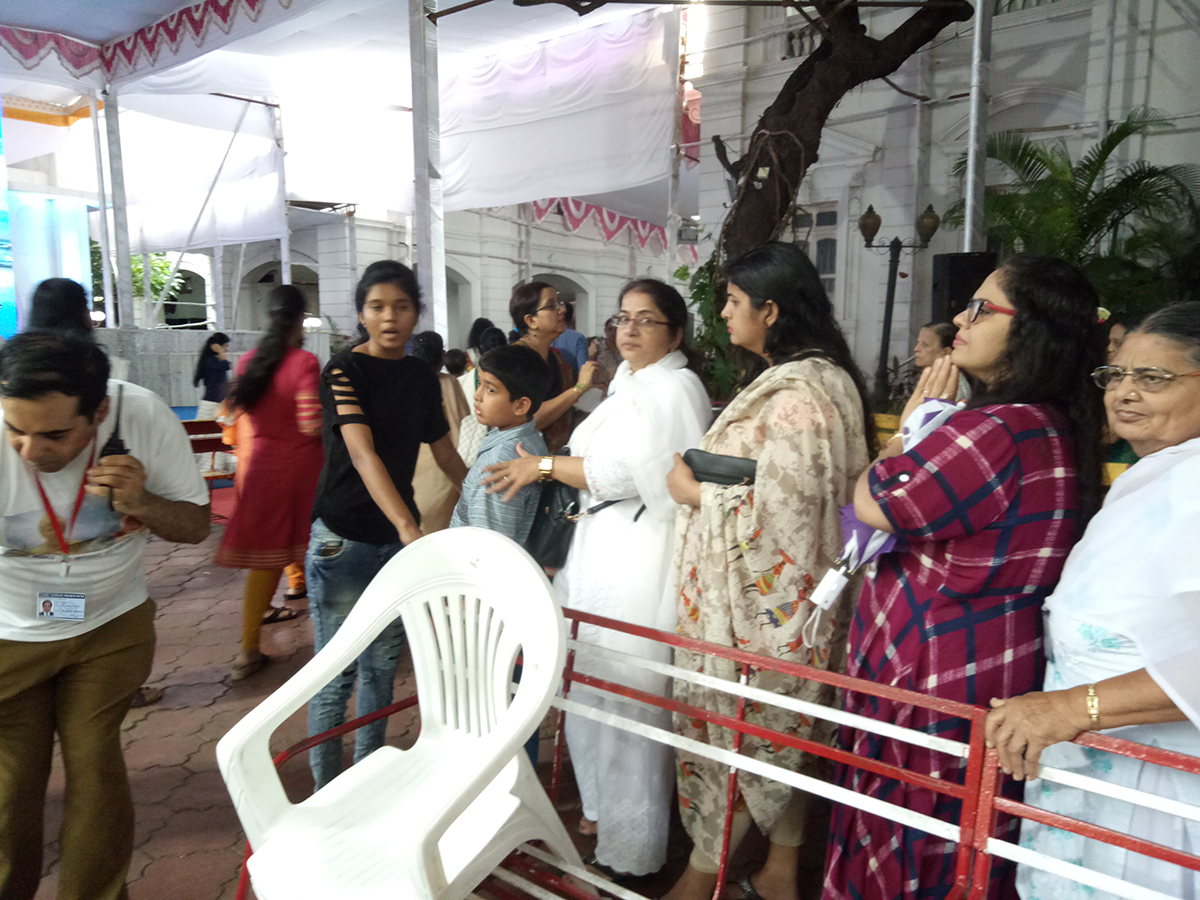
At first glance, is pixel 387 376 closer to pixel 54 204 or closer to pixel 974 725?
pixel 974 725

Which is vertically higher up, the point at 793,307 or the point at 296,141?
the point at 296,141

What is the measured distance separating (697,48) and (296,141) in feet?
17.2

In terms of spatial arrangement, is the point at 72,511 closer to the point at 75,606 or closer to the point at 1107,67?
the point at 75,606

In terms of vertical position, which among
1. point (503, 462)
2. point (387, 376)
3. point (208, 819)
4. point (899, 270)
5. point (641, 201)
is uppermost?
point (641, 201)

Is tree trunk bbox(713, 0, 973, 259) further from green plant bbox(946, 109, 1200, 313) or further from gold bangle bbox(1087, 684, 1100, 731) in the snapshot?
gold bangle bbox(1087, 684, 1100, 731)

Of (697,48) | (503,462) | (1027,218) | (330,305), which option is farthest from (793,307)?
(330,305)

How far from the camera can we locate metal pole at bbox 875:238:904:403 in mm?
8219

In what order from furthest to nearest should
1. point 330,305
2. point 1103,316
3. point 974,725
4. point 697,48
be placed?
1. point 330,305
2. point 697,48
3. point 1103,316
4. point 974,725

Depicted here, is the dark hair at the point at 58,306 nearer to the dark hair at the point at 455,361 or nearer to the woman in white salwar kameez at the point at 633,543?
the woman in white salwar kameez at the point at 633,543

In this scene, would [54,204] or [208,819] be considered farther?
[54,204]

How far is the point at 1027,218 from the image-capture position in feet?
19.7

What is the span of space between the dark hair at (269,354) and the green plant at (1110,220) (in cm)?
494

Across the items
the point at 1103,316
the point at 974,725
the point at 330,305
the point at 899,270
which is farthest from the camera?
the point at 330,305

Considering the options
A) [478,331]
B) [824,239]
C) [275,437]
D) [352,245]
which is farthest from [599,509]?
[352,245]
